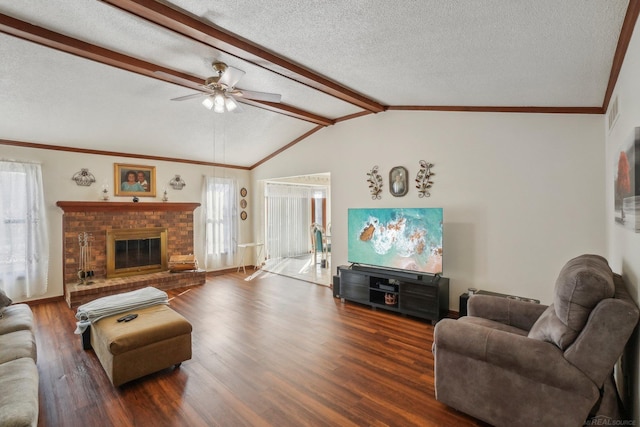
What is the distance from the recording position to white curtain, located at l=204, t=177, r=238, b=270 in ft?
21.7

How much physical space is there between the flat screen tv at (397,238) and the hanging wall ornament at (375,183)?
1.22ft

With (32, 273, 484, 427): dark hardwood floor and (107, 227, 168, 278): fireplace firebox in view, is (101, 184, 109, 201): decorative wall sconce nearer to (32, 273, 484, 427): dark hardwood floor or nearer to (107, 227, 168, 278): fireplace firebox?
(107, 227, 168, 278): fireplace firebox

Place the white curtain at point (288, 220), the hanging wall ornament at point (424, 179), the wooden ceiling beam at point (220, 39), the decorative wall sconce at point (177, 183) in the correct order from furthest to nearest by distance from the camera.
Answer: the white curtain at point (288, 220)
the decorative wall sconce at point (177, 183)
the hanging wall ornament at point (424, 179)
the wooden ceiling beam at point (220, 39)

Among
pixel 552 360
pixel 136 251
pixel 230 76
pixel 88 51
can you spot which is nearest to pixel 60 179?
pixel 136 251

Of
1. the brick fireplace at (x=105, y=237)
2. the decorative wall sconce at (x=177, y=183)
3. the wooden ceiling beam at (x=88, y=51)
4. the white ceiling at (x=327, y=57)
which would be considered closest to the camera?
the white ceiling at (x=327, y=57)

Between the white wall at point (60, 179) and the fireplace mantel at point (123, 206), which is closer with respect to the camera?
the white wall at point (60, 179)

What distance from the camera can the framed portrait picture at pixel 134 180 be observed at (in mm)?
5465

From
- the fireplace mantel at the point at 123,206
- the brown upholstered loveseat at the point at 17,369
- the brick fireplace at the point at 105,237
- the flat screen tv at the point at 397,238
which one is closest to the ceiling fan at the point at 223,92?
the flat screen tv at the point at 397,238

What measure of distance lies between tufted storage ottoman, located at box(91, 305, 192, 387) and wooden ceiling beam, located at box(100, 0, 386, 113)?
2436mm

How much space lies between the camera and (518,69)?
98.3 inches

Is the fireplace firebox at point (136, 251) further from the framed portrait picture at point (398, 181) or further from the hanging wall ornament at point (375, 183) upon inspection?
the framed portrait picture at point (398, 181)

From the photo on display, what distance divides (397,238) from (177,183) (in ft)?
14.8

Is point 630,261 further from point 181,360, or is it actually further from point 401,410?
point 181,360

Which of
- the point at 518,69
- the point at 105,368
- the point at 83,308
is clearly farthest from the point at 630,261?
the point at 83,308
